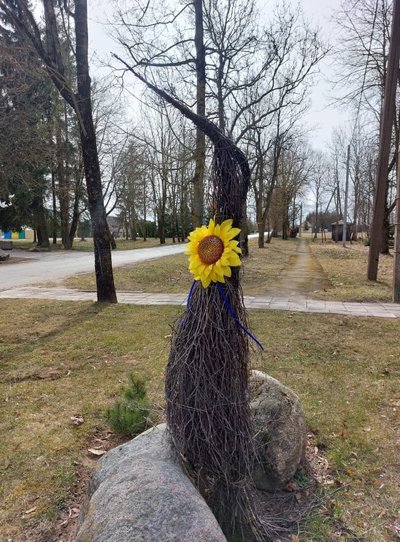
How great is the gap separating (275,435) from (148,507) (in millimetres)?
1135

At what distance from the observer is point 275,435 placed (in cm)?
258

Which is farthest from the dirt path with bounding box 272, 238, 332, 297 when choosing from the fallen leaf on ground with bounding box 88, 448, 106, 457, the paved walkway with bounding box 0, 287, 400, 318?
the fallen leaf on ground with bounding box 88, 448, 106, 457

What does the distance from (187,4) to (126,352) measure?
32.8 feet

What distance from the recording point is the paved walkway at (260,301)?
25.6ft

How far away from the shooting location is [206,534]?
1.63m

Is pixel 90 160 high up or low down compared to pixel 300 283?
up

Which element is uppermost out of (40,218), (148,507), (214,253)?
(40,218)

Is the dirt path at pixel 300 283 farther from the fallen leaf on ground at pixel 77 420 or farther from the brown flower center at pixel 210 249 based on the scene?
the brown flower center at pixel 210 249

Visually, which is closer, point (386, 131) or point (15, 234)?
point (386, 131)

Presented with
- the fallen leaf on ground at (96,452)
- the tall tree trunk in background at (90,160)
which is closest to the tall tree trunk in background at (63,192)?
the tall tree trunk in background at (90,160)

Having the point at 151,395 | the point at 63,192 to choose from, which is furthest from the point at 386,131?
the point at 63,192

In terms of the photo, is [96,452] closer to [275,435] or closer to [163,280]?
[275,435]

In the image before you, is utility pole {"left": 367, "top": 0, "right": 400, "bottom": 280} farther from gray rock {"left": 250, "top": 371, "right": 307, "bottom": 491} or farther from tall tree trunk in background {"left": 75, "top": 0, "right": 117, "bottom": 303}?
gray rock {"left": 250, "top": 371, "right": 307, "bottom": 491}

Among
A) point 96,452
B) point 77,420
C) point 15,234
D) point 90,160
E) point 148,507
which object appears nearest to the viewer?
point 148,507
